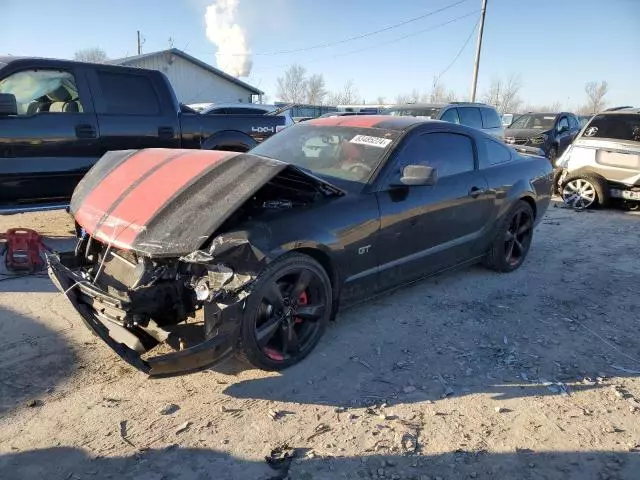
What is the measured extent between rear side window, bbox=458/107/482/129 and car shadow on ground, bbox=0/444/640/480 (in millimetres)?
10149

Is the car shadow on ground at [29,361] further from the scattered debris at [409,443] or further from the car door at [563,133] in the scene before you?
the car door at [563,133]

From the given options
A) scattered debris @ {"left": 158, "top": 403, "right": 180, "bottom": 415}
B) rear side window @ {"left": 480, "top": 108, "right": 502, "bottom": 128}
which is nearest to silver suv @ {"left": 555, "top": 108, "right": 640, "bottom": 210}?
rear side window @ {"left": 480, "top": 108, "right": 502, "bottom": 128}

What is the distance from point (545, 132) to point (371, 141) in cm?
1290

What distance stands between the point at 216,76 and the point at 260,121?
27.6m

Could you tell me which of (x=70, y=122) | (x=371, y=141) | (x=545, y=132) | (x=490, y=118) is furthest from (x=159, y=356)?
(x=545, y=132)

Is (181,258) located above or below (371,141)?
below

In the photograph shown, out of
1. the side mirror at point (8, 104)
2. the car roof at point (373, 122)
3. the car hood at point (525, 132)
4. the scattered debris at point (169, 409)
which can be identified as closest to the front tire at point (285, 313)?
the scattered debris at point (169, 409)

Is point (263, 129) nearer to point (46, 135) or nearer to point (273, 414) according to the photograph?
point (46, 135)

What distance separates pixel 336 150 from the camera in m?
4.10

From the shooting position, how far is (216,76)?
3219cm

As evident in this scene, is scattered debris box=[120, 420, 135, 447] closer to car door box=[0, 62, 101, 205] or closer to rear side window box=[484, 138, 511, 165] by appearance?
car door box=[0, 62, 101, 205]

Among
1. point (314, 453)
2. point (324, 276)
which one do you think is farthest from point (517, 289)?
point (314, 453)

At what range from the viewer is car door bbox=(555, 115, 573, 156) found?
49.6 feet

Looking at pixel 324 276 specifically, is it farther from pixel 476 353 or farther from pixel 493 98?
pixel 493 98
